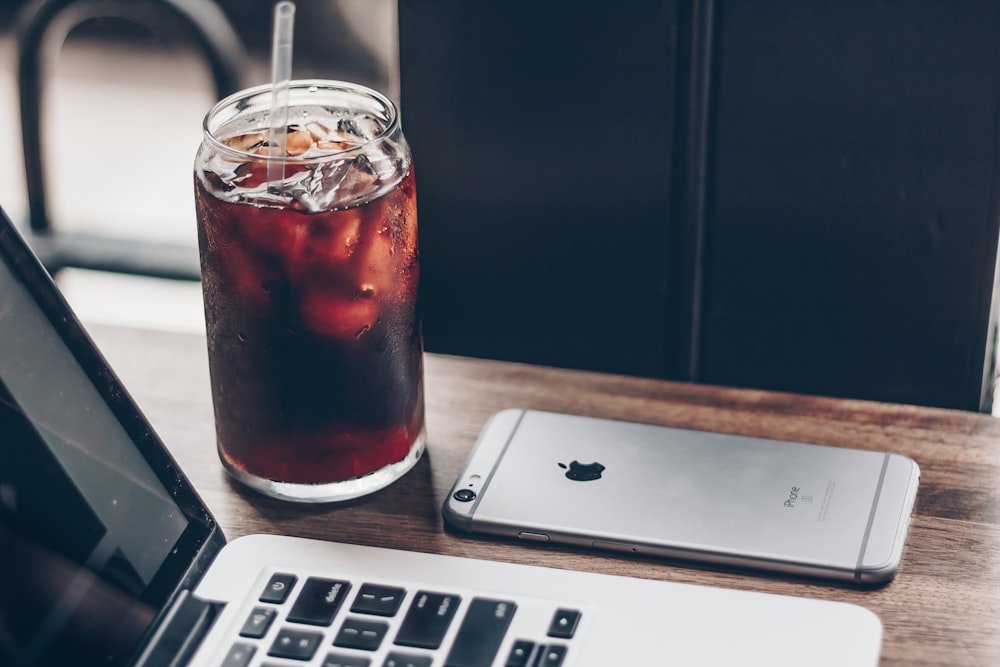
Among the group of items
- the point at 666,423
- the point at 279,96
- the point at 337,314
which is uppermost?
the point at 279,96

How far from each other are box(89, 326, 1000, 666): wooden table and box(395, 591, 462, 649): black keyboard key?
70 millimetres

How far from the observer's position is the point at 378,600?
659 millimetres

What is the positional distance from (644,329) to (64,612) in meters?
0.44

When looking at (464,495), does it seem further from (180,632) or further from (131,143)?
(131,143)

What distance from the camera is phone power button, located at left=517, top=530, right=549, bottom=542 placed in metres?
0.73

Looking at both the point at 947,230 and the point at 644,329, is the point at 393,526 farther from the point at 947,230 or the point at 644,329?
the point at 947,230

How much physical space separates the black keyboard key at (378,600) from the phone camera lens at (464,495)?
0.10 metres

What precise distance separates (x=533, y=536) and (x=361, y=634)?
133mm

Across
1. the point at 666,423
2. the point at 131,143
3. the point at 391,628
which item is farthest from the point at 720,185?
the point at 131,143

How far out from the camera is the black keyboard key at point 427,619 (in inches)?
24.7

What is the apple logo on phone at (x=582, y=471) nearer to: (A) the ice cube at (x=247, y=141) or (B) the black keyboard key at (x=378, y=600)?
(B) the black keyboard key at (x=378, y=600)

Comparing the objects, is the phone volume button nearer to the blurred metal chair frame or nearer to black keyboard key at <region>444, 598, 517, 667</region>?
black keyboard key at <region>444, 598, 517, 667</region>

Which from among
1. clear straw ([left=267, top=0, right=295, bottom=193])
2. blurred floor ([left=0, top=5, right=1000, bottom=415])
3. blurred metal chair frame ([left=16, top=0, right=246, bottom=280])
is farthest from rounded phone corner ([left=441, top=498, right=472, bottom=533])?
blurred floor ([left=0, top=5, right=1000, bottom=415])

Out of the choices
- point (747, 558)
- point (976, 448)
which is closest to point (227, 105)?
point (747, 558)
